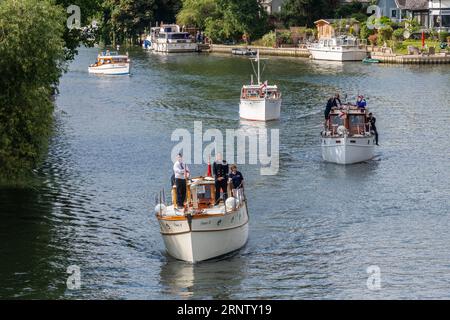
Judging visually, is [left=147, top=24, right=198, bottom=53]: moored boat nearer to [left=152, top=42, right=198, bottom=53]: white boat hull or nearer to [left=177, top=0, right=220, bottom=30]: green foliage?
[left=152, top=42, right=198, bottom=53]: white boat hull

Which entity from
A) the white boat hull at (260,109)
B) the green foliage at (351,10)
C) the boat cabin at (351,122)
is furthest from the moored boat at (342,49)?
the boat cabin at (351,122)

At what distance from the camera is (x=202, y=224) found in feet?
145

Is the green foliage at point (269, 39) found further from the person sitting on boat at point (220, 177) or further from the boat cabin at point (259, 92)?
the person sitting on boat at point (220, 177)

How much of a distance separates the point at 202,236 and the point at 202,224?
628mm

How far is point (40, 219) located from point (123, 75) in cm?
7797

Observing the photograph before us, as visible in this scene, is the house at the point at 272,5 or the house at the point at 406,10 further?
the house at the point at 272,5

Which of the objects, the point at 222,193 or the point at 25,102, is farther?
the point at 25,102

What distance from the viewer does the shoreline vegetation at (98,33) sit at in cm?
5422

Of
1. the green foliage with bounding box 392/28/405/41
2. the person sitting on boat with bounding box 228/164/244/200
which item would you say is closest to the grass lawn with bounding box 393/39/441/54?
the green foliage with bounding box 392/28/405/41

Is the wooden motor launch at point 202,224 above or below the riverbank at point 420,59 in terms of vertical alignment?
below

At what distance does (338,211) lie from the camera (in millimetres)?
54969

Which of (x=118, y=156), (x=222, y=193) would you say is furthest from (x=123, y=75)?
(x=222, y=193)

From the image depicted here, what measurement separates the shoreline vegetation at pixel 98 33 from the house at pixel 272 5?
583 cm
